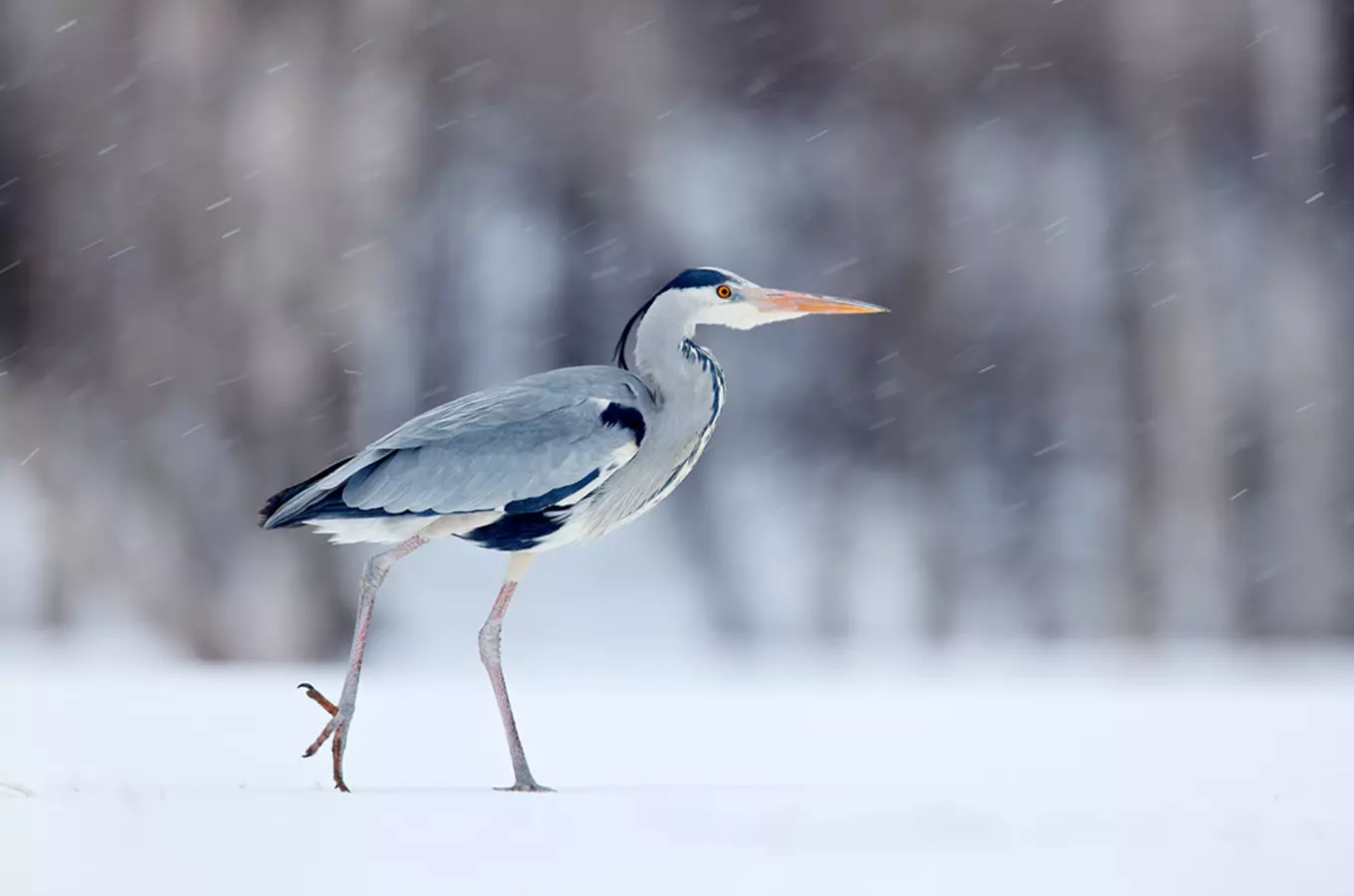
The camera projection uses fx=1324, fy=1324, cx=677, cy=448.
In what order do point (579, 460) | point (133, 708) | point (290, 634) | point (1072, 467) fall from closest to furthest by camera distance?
1. point (579, 460)
2. point (133, 708)
3. point (290, 634)
4. point (1072, 467)

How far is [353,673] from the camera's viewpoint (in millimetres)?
1878

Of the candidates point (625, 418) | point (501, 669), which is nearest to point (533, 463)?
point (625, 418)

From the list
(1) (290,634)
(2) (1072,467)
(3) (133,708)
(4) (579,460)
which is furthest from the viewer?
(2) (1072,467)

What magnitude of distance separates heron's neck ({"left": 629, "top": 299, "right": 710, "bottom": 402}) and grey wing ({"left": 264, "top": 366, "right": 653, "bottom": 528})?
107 millimetres

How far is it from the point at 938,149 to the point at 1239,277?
1.13 meters

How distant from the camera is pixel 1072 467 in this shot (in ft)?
15.0

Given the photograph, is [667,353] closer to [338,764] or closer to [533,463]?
[533,463]

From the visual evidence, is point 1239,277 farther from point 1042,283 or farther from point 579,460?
point 579,460

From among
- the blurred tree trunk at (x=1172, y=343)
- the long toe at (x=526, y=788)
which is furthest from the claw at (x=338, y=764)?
the blurred tree trunk at (x=1172, y=343)

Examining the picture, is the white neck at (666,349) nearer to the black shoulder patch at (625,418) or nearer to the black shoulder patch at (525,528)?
the black shoulder patch at (625,418)

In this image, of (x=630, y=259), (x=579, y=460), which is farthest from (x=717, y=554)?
(x=579, y=460)

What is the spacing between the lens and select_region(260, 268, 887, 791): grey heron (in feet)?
6.38

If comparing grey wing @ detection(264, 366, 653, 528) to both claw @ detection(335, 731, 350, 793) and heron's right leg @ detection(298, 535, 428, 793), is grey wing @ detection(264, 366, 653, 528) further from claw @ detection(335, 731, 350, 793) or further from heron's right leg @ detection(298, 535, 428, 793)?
claw @ detection(335, 731, 350, 793)

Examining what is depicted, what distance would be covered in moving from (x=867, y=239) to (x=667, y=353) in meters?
2.60
